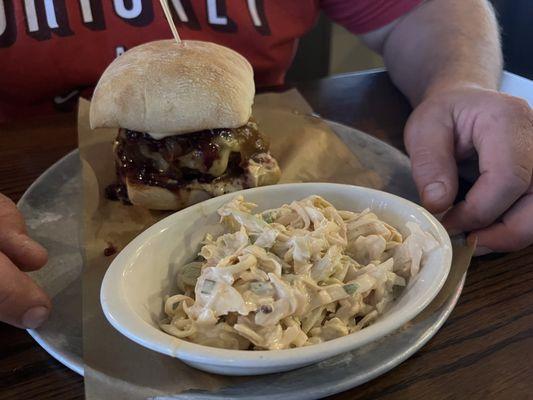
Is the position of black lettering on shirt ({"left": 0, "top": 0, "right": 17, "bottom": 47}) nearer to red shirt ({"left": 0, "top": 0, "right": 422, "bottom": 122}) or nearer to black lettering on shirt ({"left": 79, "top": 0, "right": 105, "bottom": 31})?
red shirt ({"left": 0, "top": 0, "right": 422, "bottom": 122})

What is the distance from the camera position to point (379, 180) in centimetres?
125

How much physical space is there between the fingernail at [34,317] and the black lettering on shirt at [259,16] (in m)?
1.07

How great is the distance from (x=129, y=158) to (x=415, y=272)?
0.61 metres

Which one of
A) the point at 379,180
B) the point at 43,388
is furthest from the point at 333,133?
the point at 43,388

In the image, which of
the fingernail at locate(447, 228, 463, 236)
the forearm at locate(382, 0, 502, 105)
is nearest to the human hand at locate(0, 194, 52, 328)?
the fingernail at locate(447, 228, 463, 236)

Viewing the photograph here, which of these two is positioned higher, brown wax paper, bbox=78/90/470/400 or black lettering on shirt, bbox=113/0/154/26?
black lettering on shirt, bbox=113/0/154/26

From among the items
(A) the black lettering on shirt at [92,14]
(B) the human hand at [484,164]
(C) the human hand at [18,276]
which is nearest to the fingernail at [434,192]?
(B) the human hand at [484,164]

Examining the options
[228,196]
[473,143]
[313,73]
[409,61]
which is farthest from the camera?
[313,73]

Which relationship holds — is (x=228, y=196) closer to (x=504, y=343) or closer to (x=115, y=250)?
(x=115, y=250)

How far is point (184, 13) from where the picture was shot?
1.58 m

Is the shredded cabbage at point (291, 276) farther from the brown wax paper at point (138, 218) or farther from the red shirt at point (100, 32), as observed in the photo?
the red shirt at point (100, 32)

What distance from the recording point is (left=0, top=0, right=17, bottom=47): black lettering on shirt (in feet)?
4.73

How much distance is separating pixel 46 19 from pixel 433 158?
1.02 m

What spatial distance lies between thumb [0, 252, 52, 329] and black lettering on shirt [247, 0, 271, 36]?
1.06 metres
